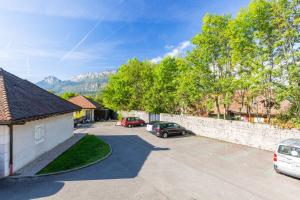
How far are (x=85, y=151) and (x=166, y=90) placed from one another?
17.9 m

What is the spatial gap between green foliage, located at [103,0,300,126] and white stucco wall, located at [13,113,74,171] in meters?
14.7

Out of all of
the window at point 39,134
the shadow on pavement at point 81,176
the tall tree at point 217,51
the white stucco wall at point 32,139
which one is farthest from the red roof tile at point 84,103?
the shadow on pavement at point 81,176

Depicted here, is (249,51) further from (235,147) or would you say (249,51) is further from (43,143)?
(43,143)

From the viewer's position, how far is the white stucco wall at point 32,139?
11539mm

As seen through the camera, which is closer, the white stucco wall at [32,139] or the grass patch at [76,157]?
the white stucco wall at [32,139]

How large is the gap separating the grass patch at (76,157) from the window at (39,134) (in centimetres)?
186

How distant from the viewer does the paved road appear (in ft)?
28.2

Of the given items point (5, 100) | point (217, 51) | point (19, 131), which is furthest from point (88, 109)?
point (19, 131)

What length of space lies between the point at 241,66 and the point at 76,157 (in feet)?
54.3

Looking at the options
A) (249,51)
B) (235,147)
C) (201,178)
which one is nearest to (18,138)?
(201,178)

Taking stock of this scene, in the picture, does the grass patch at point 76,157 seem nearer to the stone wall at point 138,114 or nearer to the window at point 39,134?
the window at point 39,134

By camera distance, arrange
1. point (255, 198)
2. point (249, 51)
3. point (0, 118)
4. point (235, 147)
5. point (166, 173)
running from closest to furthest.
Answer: point (255, 198) → point (0, 118) → point (166, 173) → point (235, 147) → point (249, 51)

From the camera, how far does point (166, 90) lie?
31422mm

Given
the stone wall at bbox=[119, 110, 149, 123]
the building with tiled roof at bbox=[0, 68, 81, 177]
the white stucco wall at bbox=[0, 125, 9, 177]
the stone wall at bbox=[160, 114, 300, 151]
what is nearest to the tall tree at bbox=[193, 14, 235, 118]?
the stone wall at bbox=[160, 114, 300, 151]
